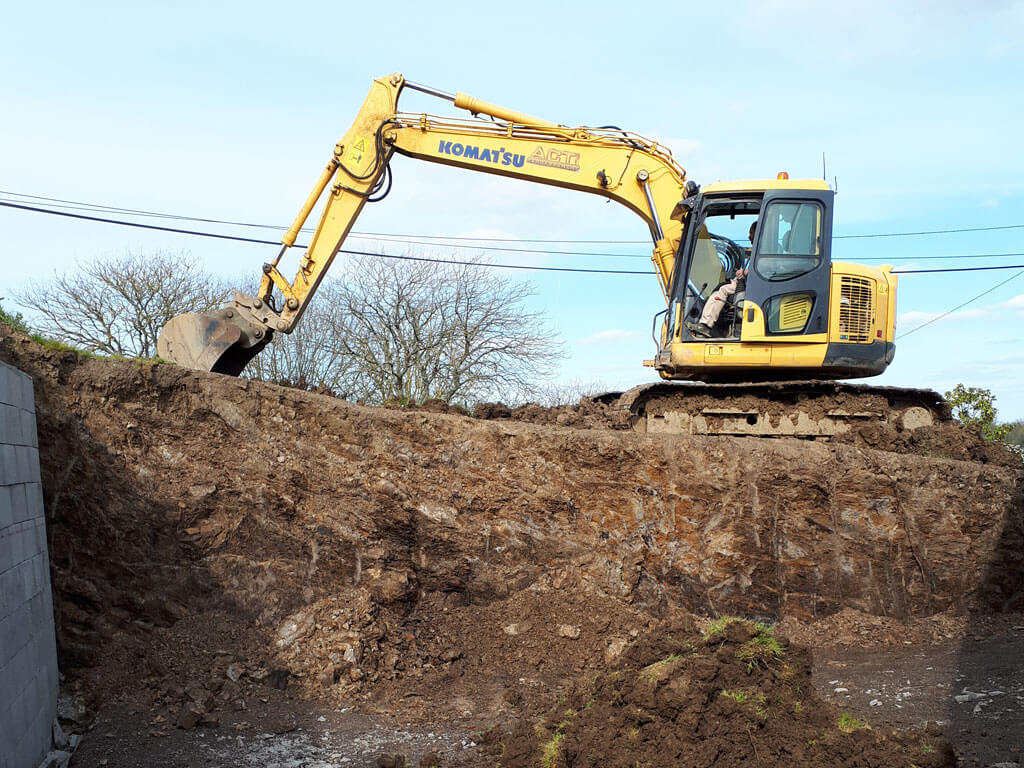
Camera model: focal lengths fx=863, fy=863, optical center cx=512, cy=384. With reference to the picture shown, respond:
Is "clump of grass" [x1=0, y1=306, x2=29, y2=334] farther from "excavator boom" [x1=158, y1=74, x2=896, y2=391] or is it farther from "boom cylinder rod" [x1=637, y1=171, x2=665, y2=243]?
"boom cylinder rod" [x1=637, y1=171, x2=665, y2=243]

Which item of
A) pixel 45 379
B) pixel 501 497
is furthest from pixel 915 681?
pixel 45 379

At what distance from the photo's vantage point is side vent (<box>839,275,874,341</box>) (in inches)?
396

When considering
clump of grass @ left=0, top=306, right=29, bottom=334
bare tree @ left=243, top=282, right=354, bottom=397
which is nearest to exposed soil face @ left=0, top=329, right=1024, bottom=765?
clump of grass @ left=0, top=306, right=29, bottom=334

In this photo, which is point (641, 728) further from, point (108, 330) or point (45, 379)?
point (108, 330)

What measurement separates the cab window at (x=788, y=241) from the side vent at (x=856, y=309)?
1.65 feet

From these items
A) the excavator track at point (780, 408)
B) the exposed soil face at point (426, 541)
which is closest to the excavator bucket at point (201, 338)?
the exposed soil face at point (426, 541)

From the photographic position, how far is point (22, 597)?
5.18m

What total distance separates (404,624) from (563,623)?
146 centimetres

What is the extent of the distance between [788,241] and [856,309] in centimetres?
114

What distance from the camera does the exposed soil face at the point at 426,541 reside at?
7008 mm

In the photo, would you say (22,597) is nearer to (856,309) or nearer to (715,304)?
(715,304)

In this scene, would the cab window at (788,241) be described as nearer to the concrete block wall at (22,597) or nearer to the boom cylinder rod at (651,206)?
the boom cylinder rod at (651,206)

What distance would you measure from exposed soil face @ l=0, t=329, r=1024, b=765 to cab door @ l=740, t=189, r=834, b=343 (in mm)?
1713

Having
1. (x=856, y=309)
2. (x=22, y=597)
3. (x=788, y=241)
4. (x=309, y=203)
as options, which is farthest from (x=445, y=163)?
(x=22, y=597)
